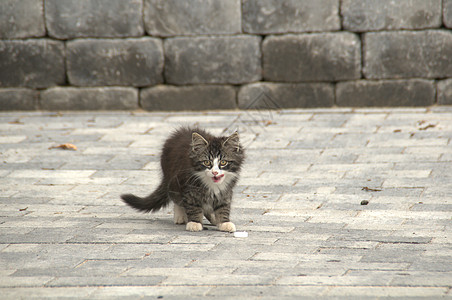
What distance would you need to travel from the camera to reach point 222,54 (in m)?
A: 9.84

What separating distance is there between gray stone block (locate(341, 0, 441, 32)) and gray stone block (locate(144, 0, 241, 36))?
1.43 m

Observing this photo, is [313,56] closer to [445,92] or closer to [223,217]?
[445,92]

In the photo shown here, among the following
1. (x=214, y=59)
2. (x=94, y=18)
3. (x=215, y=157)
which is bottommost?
(x=214, y=59)

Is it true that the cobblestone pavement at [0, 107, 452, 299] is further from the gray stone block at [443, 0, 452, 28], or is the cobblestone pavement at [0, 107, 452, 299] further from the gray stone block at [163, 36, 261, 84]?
the gray stone block at [443, 0, 452, 28]

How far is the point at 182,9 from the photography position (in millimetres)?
9812

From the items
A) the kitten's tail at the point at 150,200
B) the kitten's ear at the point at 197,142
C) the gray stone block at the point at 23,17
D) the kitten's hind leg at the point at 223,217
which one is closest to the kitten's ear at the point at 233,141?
the kitten's ear at the point at 197,142

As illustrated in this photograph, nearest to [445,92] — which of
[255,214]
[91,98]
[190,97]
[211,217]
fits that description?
[190,97]

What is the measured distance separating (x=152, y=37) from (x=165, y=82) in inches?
24.0

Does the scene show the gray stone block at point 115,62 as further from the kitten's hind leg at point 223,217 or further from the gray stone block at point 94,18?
the kitten's hind leg at point 223,217

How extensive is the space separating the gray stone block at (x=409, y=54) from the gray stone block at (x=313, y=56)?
0.66ft

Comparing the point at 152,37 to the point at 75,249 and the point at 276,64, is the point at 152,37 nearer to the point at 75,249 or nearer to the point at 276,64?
the point at 276,64

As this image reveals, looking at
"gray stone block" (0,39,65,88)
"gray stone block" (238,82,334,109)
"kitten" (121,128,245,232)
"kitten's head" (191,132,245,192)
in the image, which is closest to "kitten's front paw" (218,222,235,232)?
"kitten" (121,128,245,232)

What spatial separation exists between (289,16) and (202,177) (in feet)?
16.5

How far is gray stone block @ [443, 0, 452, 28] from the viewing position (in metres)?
9.47
